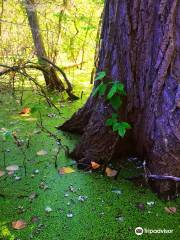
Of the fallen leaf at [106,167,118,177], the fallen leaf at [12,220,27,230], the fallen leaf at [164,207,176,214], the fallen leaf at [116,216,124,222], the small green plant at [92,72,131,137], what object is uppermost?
the small green plant at [92,72,131,137]

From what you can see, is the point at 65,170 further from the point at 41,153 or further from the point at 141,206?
the point at 141,206

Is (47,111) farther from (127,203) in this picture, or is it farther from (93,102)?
(127,203)

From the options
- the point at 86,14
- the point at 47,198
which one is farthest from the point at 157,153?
the point at 86,14

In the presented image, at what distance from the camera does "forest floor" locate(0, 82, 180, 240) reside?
1718mm

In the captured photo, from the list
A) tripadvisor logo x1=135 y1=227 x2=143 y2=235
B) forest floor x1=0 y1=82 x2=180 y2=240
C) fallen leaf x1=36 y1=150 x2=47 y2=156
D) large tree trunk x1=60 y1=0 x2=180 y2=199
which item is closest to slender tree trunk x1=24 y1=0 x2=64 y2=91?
fallen leaf x1=36 y1=150 x2=47 y2=156

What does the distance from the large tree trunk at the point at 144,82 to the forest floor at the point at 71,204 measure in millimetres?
153

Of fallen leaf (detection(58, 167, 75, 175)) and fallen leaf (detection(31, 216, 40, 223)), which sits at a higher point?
fallen leaf (detection(58, 167, 75, 175))

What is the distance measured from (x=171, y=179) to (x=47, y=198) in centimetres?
76

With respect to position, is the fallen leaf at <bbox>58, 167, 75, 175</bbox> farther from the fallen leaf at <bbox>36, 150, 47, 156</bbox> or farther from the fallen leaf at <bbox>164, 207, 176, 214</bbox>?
the fallen leaf at <bbox>164, 207, 176, 214</bbox>

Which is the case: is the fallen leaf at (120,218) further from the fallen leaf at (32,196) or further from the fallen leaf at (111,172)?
the fallen leaf at (32,196)

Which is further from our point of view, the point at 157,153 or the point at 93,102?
the point at 93,102

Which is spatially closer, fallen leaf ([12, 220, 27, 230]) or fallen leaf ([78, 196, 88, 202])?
fallen leaf ([12, 220, 27, 230])

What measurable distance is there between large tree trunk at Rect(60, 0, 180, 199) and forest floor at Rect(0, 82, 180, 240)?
0.50 feet

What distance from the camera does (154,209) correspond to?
6.11 feet
